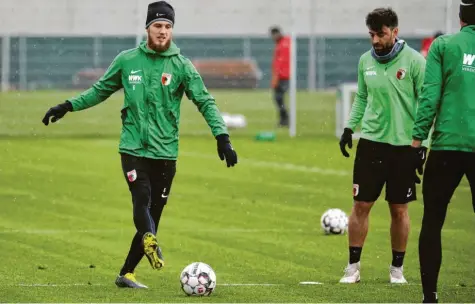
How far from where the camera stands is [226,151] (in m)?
9.76

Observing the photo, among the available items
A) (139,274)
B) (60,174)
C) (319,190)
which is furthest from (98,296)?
(60,174)

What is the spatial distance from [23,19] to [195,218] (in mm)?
13447

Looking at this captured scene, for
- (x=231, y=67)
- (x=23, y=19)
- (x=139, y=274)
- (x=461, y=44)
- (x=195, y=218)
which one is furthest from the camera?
(x=231, y=67)

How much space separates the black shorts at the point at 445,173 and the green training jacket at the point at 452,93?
6 centimetres

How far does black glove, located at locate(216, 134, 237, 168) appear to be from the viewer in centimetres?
974

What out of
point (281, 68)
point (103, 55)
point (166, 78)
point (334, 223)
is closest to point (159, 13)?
point (166, 78)

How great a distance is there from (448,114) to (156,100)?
2.35 metres

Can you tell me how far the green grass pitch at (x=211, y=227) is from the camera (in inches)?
409

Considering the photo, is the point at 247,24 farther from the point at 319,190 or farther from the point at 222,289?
the point at 222,289

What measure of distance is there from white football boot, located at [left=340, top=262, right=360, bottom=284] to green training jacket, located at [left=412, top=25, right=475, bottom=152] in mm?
2365

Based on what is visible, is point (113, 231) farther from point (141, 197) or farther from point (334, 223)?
point (141, 197)

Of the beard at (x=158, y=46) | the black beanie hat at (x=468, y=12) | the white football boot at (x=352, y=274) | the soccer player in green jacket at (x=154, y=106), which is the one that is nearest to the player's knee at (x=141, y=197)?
the soccer player in green jacket at (x=154, y=106)

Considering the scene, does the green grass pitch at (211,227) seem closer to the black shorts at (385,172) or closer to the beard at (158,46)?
the black shorts at (385,172)

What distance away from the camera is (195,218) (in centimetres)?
1549
